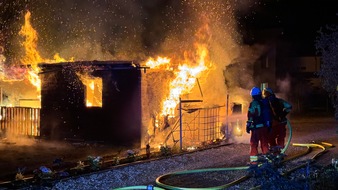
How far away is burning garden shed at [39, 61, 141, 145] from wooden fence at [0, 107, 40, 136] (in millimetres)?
493

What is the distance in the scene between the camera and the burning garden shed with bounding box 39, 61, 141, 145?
539 inches

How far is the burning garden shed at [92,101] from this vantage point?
Answer: 44.9 ft

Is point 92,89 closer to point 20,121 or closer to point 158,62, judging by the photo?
point 158,62

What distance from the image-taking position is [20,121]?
16422 mm

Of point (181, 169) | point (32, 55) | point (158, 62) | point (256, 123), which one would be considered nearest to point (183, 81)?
point (158, 62)

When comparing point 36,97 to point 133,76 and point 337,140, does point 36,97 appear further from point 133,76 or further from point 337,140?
point 337,140

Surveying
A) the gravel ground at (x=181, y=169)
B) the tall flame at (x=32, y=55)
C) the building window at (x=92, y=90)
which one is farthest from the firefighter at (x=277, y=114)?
the tall flame at (x=32, y=55)

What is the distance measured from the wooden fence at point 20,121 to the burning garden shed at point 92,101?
1.62 feet

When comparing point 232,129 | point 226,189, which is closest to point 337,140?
point 232,129

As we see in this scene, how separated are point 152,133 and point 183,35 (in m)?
4.00

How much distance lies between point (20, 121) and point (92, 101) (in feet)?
11.5

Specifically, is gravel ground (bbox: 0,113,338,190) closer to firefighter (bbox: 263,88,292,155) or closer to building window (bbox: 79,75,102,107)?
firefighter (bbox: 263,88,292,155)

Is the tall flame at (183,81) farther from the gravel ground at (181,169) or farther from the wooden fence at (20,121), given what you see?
the wooden fence at (20,121)

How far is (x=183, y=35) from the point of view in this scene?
1580cm
